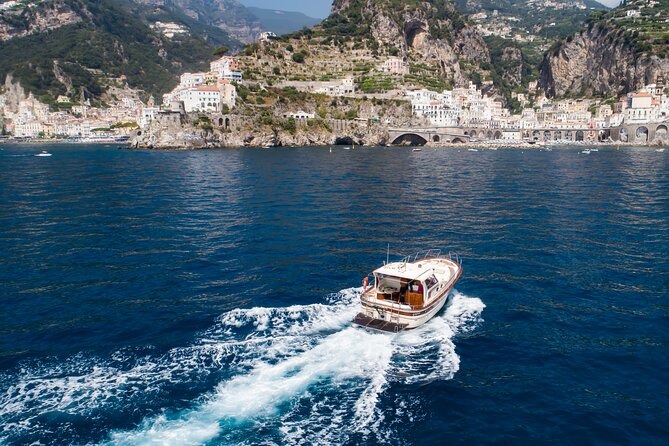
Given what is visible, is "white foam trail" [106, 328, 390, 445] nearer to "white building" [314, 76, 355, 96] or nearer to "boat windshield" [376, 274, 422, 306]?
"boat windshield" [376, 274, 422, 306]

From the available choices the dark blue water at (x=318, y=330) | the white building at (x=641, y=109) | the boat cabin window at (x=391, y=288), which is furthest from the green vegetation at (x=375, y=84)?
the boat cabin window at (x=391, y=288)

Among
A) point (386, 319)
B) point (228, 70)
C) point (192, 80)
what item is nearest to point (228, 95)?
point (228, 70)

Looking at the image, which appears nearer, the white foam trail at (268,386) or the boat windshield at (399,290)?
the white foam trail at (268,386)

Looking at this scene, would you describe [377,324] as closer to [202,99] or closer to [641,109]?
[202,99]

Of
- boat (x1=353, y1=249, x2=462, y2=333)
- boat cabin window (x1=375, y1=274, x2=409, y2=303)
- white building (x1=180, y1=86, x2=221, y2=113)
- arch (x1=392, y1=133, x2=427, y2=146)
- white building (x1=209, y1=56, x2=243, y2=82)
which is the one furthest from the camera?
white building (x1=209, y1=56, x2=243, y2=82)

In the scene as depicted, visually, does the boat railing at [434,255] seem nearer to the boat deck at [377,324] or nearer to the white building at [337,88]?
the boat deck at [377,324]

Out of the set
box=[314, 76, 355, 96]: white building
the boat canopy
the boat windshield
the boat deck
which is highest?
box=[314, 76, 355, 96]: white building

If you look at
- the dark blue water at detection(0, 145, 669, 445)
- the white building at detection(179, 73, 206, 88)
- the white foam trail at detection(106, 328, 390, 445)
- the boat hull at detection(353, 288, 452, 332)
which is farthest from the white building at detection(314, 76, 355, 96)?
the white foam trail at detection(106, 328, 390, 445)

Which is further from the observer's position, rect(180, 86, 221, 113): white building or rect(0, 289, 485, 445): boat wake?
rect(180, 86, 221, 113): white building
